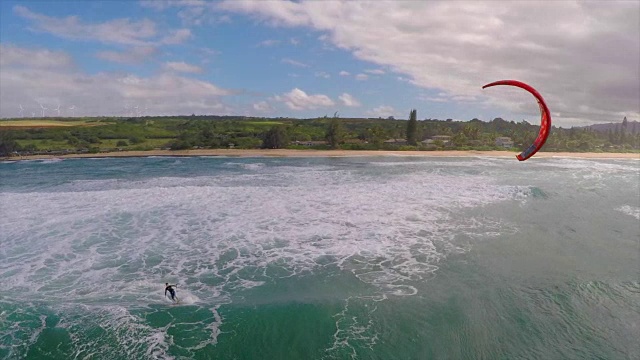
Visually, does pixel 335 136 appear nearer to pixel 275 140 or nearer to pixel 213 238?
pixel 275 140

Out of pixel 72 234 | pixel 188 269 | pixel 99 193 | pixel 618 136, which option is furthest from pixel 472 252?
pixel 618 136

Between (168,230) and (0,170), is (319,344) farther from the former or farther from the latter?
(0,170)

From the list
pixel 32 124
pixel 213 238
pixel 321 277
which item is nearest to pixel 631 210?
pixel 321 277

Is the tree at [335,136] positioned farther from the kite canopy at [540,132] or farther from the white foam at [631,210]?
the kite canopy at [540,132]

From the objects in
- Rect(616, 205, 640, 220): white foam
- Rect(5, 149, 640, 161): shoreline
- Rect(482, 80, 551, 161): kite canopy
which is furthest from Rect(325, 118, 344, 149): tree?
Rect(482, 80, 551, 161): kite canopy

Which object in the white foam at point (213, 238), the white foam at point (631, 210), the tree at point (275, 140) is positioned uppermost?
the tree at point (275, 140)

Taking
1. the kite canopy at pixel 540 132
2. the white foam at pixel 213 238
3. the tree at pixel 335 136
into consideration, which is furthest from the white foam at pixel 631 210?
the tree at pixel 335 136

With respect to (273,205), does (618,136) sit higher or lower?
higher

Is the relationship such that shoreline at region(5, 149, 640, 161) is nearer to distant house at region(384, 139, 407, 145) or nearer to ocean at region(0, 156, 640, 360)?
distant house at region(384, 139, 407, 145)

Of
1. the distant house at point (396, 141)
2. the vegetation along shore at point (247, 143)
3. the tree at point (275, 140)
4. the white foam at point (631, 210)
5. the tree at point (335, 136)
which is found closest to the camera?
the white foam at point (631, 210)
